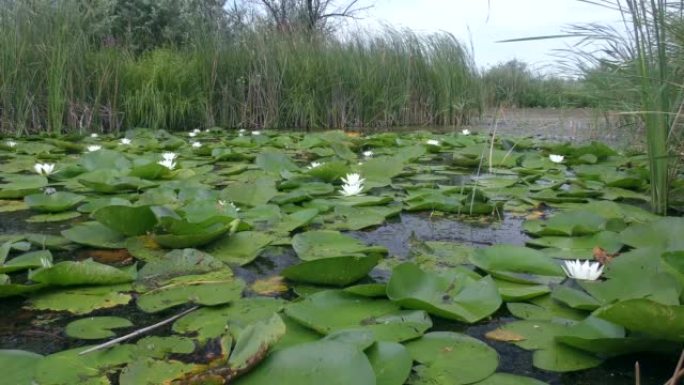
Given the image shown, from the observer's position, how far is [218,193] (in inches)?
69.3

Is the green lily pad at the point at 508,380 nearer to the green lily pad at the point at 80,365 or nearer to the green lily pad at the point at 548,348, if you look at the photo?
the green lily pad at the point at 548,348

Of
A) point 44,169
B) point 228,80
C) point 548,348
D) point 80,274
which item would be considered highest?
point 228,80

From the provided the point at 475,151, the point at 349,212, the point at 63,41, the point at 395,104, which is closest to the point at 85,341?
the point at 349,212

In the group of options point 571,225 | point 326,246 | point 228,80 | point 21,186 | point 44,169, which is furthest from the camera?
point 228,80

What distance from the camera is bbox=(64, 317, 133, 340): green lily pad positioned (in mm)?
838

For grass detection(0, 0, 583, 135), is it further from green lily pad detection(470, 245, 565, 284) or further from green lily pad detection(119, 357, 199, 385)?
green lily pad detection(119, 357, 199, 385)

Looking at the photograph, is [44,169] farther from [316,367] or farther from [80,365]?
[316,367]

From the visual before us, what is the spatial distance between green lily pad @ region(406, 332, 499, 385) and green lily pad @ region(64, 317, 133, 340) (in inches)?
17.8

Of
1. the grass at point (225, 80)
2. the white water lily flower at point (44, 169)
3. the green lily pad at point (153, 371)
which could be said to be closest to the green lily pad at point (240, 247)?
the green lily pad at point (153, 371)

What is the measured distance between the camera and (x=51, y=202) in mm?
1611

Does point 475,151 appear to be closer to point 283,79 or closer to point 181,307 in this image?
point 181,307

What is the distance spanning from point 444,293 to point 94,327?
1.87ft

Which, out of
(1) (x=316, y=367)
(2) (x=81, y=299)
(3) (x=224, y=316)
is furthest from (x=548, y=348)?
(2) (x=81, y=299)

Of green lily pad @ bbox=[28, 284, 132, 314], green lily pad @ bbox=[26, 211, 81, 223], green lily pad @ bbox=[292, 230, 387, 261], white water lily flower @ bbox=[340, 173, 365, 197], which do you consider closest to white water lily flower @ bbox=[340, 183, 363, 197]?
white water lily flower @ bbox=[340, 173, 365, 197]
